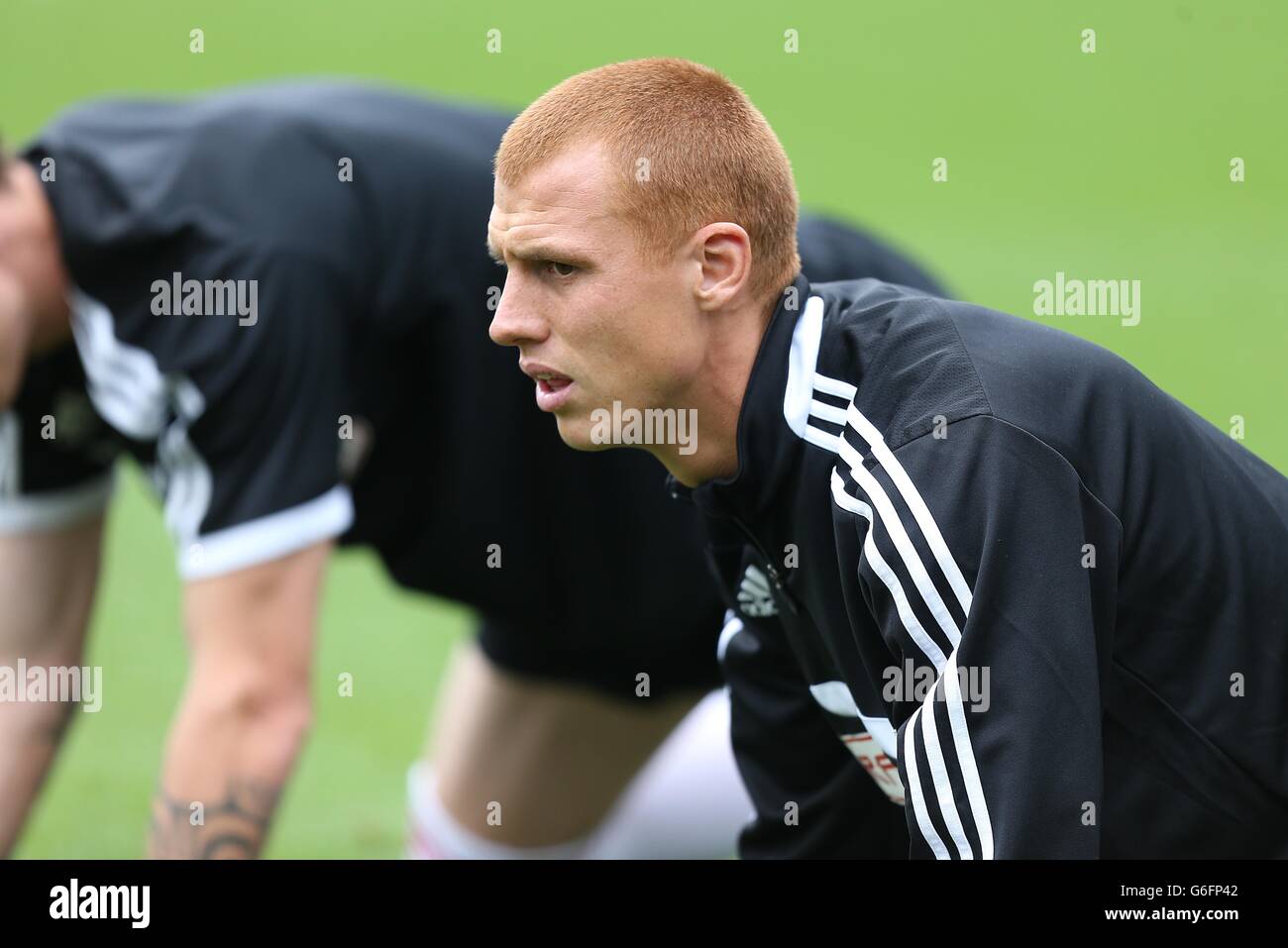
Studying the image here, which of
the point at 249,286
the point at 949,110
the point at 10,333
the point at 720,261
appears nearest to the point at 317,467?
the point at 249,286

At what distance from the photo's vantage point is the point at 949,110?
13484 millimetres

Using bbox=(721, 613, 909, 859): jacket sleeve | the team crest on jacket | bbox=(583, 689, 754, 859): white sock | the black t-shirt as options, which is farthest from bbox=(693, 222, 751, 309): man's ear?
bbox=(583, 689, 754, 859): white sock

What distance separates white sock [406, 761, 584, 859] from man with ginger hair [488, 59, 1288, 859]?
2.45m

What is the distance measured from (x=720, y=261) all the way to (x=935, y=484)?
387 mm

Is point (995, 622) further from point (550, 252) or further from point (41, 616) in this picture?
point (41, 616)

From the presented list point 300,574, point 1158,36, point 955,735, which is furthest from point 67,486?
point 1158,36

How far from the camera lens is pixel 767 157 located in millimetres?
2150

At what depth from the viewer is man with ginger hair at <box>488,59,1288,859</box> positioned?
1.91 meters

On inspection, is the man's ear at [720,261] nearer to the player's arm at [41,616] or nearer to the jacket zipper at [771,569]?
the jacket zipper at [771,569]

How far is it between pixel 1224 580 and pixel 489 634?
2.56m

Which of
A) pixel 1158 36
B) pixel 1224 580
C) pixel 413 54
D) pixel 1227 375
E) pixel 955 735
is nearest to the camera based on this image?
pixel 955 735

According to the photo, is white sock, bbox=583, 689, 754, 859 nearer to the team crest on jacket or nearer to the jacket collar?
the team crest on jacket

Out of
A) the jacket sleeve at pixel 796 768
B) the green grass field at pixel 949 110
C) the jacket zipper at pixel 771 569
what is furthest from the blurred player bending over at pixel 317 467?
the green grass field at pixel 949 110
